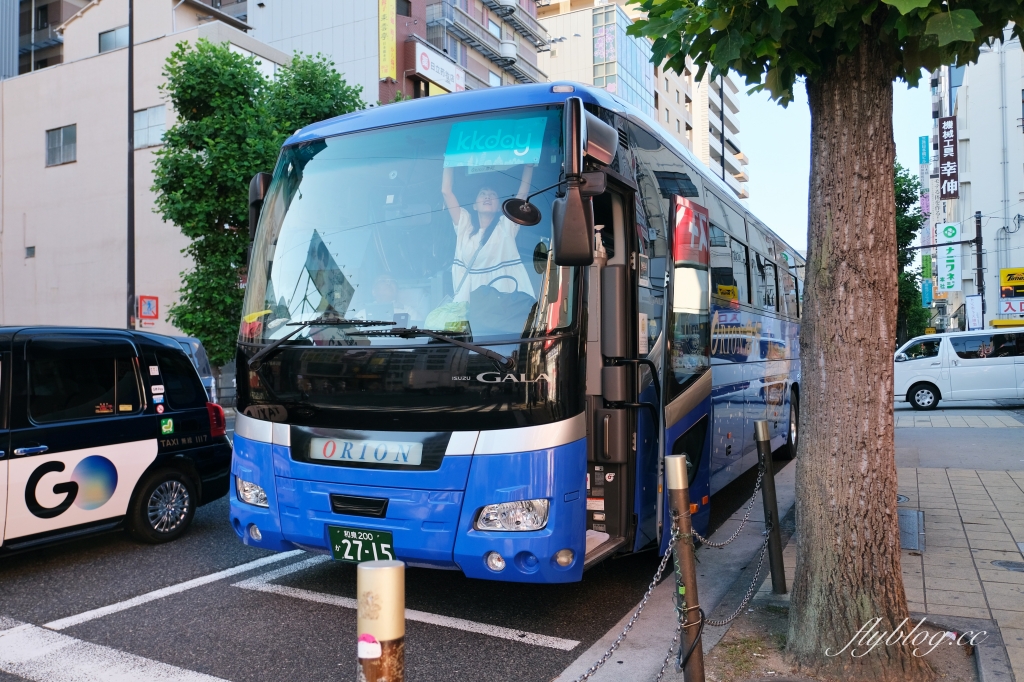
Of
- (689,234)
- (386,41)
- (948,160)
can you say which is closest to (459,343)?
(689,234)

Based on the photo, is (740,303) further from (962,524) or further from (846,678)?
(846,678)

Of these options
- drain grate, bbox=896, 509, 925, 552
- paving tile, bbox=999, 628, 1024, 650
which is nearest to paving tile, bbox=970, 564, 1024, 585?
drain grate, bbox=896, 509, 925, 552

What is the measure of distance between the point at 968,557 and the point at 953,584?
2.90 feet

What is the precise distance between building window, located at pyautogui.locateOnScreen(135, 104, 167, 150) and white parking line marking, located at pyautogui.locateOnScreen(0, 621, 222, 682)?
91.1 ft

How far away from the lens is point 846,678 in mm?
4133

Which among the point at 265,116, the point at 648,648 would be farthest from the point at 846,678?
the point at 265,116

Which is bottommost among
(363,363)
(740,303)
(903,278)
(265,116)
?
(363,363)

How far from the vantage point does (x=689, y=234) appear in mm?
6273

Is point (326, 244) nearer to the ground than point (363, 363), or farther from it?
farther from it

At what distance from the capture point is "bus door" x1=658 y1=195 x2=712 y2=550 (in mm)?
5949

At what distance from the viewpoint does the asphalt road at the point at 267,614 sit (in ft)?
15.0

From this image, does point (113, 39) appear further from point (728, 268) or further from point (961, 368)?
point (728, 268)

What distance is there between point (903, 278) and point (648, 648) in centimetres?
3798

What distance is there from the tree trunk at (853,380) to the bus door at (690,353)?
4.76ft
